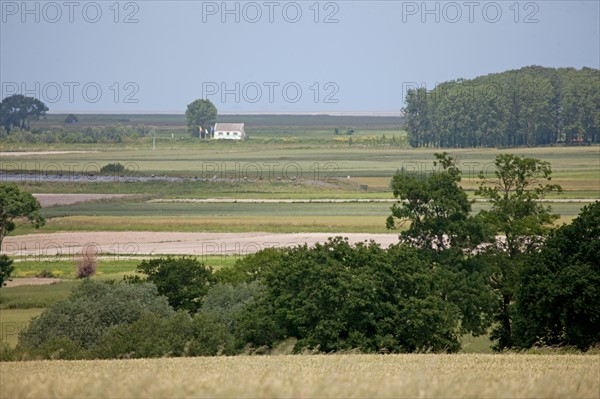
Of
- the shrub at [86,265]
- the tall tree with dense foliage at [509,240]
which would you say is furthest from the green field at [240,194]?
the tall tree with dense foliage at [509,240]

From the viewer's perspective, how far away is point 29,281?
61281 mm

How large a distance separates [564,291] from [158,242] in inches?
1813

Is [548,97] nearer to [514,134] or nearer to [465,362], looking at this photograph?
[514,134]

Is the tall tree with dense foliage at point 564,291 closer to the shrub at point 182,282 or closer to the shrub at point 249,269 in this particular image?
the shrub at point 249,269

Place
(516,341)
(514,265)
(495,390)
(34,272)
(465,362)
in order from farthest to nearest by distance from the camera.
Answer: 1. (34,272)
2. (514,265)
3. (516,341)
4. (465,362)
5. (495,390)

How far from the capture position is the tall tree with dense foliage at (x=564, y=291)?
1455 inches

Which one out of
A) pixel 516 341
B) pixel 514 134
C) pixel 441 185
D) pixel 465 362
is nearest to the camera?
pixel 465 362

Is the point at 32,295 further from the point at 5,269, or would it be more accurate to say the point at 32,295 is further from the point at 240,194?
the point at 240,194

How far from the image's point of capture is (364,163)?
16775 cm

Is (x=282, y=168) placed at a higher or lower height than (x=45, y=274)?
higher

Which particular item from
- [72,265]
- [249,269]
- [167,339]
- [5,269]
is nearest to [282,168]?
[72,265]

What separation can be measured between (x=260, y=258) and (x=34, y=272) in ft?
60.9

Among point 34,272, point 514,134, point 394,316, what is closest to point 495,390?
point 394,316

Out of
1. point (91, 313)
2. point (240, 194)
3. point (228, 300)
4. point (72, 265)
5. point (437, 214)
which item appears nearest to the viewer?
point (91, 313)
